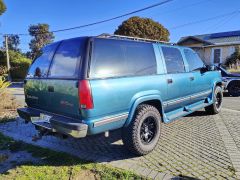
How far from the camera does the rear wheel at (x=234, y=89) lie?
38.3 ft

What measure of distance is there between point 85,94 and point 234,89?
10.4 m

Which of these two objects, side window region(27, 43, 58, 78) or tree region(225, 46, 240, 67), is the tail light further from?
tree region(225, 46, 240, 67)

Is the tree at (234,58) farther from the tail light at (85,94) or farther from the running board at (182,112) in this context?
the tail light at (85,94)

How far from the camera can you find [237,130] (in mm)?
5742

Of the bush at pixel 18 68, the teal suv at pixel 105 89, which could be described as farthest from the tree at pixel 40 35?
the teal suv at pixel 105 89

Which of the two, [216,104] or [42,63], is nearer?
[42,63]

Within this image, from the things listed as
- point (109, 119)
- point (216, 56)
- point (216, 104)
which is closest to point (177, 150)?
point (109, 119)

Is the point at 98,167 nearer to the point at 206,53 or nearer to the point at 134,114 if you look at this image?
the point at 134,114

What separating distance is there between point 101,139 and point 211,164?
7.45ft

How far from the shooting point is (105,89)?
355 centimetres

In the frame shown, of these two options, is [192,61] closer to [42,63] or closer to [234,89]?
[42,63]

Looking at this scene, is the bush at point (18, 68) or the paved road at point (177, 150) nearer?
the paved road at point (177, 150)

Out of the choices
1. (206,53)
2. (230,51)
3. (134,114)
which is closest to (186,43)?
(206,53)

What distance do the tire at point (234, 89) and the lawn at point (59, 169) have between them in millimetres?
9795
